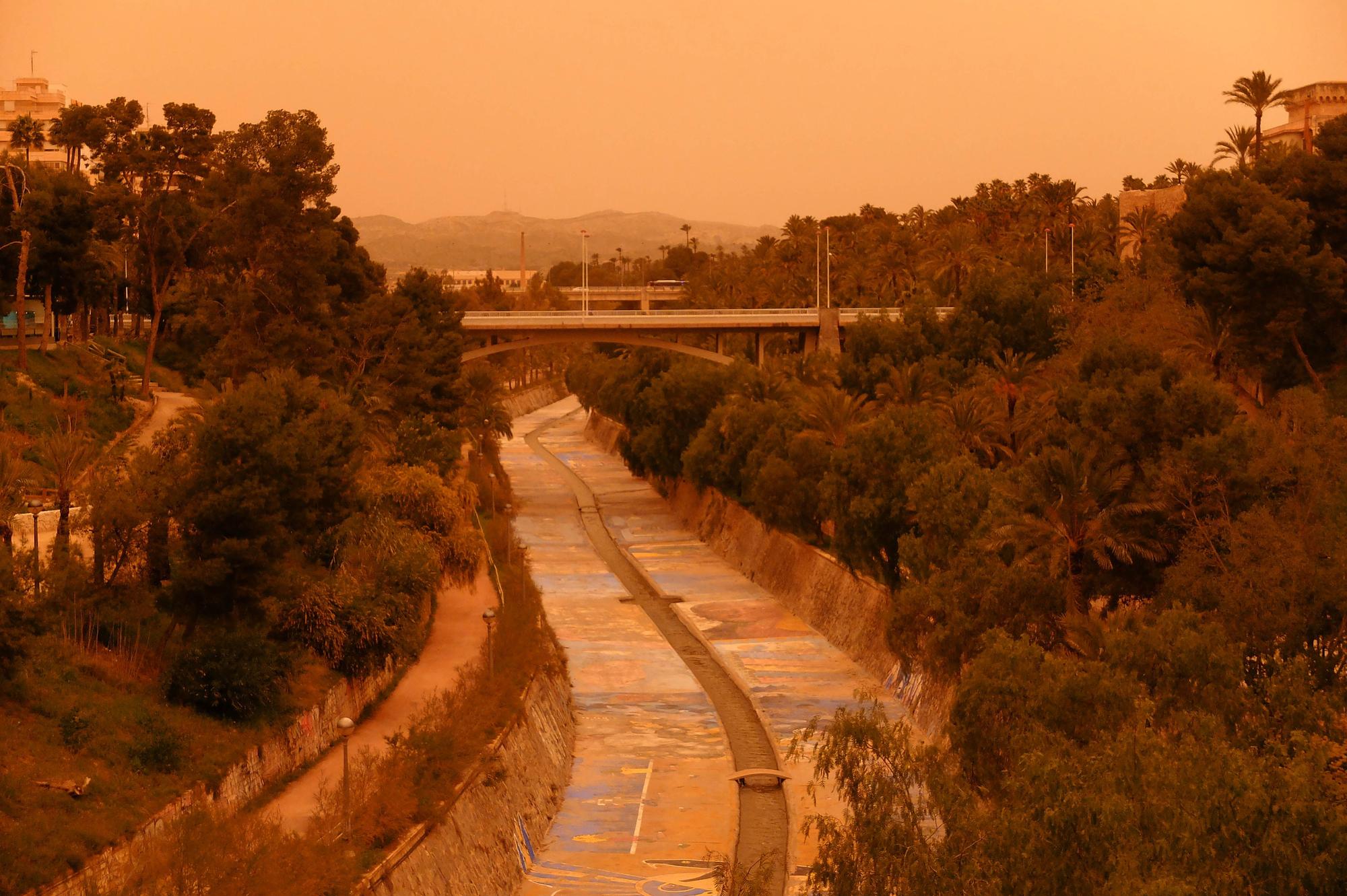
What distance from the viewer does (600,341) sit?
7856 centimetres

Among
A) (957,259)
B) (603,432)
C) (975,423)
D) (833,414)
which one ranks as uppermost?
(957,259)

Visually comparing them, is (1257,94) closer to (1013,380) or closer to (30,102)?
(1013,380)

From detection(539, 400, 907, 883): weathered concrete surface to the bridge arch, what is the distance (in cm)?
905

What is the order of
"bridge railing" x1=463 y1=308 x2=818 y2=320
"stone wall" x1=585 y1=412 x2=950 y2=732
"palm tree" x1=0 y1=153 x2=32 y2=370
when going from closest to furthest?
1. "stone wall" x1=585 y1=412 x2=950 y2=732
2. "palm tree" x1=0 y1=153 x2=32 y2=370
3. "bridge railing" x1=463 y1=308 x2=818 y2=320

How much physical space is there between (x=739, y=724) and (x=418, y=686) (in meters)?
10.6

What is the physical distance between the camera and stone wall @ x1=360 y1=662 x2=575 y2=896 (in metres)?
25.6

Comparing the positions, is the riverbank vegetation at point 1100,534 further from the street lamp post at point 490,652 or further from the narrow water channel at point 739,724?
the street lamp post at point 490,652

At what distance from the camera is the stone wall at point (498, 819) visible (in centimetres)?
2564

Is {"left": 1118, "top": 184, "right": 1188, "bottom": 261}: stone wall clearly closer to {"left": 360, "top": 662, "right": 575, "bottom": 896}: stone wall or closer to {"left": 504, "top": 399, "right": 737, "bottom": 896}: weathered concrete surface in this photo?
{"left": 504, "top": 399, "right": 737, "bottom": 896}: weathered concrete surface

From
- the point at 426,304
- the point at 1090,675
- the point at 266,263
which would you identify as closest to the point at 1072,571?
the point at 1090,675

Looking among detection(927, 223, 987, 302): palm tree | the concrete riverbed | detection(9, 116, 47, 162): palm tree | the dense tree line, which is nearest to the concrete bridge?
the dense tree line

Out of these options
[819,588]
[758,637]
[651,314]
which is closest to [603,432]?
[651,314]

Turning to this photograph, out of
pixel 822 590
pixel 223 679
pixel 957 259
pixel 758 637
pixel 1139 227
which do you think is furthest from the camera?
pixel 957 259

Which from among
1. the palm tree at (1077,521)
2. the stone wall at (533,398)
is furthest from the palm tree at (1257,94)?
the stone wall at (533,398)
